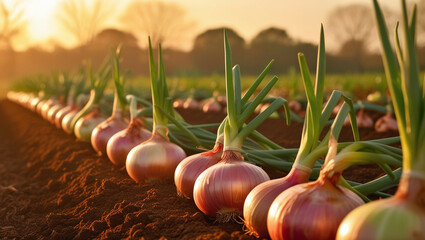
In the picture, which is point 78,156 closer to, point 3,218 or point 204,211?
point 3,218

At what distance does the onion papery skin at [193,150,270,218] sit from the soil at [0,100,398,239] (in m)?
0.06

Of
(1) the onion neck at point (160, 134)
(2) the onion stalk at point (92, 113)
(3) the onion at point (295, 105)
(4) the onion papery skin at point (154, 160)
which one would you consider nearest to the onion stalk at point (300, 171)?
(4) the onion papery skin at point (154, 160)

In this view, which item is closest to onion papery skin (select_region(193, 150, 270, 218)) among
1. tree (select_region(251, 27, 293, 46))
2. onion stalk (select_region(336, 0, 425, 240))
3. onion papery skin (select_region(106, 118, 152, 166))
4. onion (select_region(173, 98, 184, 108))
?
onion stalk (select_region(336, 0, 425, 240))

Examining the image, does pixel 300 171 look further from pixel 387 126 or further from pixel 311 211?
pixel 387 126

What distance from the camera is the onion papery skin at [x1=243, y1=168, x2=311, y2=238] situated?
4.79ft

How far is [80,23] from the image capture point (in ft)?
91.1

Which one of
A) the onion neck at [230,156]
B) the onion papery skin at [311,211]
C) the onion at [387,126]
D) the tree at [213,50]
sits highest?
the tree at [213,50]

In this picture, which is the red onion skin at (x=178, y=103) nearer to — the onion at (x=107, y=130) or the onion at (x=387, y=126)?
the onion at (x=387, y=126)

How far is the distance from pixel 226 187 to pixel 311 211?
1.47 feet

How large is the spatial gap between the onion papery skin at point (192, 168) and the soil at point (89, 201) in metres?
0.09

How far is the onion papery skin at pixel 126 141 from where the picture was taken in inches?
111

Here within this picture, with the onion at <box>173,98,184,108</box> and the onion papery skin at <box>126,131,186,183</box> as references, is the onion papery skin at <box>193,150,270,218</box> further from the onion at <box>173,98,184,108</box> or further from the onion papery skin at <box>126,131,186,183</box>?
the onion at <box>173,98,184,108</box>

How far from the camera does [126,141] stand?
2836 millimetres

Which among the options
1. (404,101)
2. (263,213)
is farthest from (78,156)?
(404,101)
